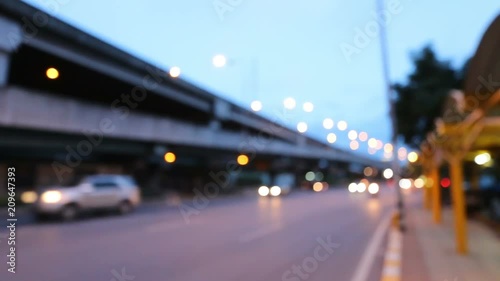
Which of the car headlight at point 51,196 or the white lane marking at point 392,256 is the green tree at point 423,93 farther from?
the car headlight at point 51,196

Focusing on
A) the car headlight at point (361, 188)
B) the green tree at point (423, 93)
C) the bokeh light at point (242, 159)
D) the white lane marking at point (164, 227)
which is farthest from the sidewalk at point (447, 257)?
the car headlight at point (361, 188)

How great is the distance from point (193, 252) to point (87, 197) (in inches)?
468

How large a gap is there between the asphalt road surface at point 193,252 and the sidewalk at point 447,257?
77 cm

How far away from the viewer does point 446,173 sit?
34969 mm

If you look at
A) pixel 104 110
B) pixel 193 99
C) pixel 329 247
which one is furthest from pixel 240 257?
pixel 193 99

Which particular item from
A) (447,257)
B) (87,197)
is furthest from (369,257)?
(87,197)

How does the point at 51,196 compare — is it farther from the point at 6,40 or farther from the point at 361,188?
the point at 361,188

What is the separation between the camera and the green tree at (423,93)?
87.7 feet

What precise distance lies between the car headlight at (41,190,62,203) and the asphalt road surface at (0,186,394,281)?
1.89 metres

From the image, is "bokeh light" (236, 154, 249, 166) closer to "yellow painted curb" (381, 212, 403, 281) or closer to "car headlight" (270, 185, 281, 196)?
"car headlight" (270, 185, 281, 196)

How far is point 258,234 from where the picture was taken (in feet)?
47.3

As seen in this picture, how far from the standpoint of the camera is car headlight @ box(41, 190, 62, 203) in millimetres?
18984

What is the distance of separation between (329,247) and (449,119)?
4.34 m

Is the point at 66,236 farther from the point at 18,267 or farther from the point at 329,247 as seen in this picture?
the point at 329,247
